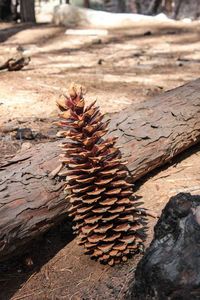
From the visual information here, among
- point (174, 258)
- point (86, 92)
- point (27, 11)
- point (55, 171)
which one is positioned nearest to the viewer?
point (174, 258)

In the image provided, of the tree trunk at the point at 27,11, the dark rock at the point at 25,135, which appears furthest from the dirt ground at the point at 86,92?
the tree trunk at the point at 27,11

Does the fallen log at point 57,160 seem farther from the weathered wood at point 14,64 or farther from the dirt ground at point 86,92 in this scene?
the weathered wood at point 14,64

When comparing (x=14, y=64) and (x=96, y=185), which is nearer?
(x=96, y=185)

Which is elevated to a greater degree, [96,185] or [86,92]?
[96,185]

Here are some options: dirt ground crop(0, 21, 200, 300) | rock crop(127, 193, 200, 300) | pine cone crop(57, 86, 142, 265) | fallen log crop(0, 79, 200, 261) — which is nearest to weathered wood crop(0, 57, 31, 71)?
dirt ground crop(0, 21, 200, 300)

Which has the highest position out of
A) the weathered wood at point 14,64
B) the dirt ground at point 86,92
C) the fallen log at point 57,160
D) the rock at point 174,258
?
the rock at point 174,258

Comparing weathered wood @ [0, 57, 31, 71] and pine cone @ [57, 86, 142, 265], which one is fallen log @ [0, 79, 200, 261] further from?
weathered wood @ [0, 57, 31, 71]

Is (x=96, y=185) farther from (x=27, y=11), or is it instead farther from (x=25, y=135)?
(x=27, y=11)

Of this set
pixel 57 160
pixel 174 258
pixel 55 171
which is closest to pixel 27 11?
pixel 57 160
